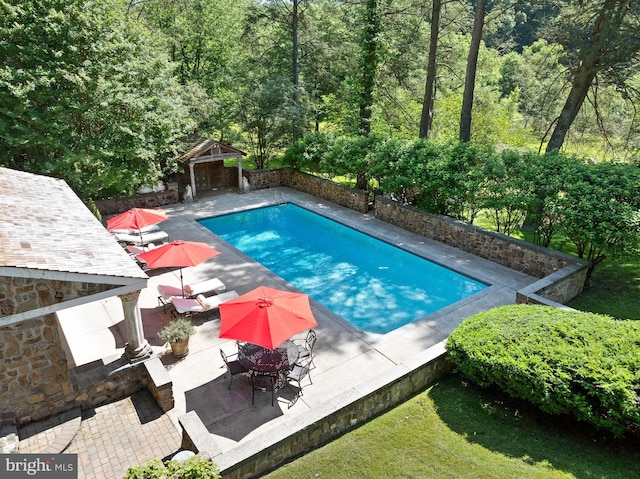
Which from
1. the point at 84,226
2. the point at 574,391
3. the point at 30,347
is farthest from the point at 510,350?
the point at 84,226

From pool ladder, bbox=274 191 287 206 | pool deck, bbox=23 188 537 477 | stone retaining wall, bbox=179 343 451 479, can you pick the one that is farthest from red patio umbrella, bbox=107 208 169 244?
pool ladder, bbox=274 191 287 206

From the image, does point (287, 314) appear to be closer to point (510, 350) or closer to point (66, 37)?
point (510, 350)

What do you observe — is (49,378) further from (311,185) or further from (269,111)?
(269,111)

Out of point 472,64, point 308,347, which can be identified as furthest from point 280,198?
point 308,347

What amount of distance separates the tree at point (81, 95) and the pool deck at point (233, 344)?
4.94 meters

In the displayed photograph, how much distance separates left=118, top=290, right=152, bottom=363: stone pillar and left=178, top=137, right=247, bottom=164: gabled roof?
14204 mm

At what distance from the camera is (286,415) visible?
831 centimetres

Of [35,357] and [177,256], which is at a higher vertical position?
[177,256]

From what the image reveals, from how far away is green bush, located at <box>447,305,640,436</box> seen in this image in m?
6.84

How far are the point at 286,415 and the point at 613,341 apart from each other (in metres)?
6.12

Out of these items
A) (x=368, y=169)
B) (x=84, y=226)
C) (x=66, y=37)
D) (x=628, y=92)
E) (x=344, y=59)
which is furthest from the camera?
(x=344, y=59)

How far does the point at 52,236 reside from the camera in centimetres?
834

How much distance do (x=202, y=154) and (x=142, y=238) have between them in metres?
7.50

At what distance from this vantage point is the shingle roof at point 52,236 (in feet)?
23.6
